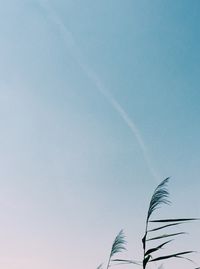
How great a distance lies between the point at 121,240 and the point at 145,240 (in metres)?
4.00

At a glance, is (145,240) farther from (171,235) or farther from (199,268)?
(199,268)

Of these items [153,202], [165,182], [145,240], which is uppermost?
[165,182]

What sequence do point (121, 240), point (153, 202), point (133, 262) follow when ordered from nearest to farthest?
point (133, 262) → point (153, 202) → point (121, 240)

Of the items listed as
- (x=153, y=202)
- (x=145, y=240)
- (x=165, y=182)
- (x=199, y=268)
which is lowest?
(x=199, y=268)

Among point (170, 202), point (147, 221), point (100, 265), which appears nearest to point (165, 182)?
point (170, 202)

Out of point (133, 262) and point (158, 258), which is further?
point (133, 262)

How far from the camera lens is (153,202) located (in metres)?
4.04

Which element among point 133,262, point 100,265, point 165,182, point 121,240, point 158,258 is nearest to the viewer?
point 158,258

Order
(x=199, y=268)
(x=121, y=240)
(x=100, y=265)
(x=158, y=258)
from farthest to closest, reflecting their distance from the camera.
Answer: (x=100, y=265), (x=121, y=240), (x=158, y=258), (x=199, y=268)

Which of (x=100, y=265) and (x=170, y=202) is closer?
(x=170, y=202)

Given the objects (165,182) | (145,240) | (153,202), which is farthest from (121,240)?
(145,240)

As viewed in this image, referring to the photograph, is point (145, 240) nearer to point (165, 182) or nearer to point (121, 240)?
point (165, 182)

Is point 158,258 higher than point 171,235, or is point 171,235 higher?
point 171,235

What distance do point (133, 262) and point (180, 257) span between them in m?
0.59
